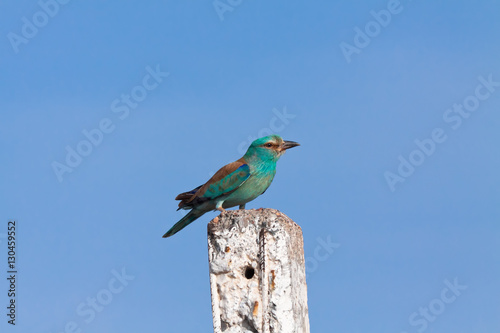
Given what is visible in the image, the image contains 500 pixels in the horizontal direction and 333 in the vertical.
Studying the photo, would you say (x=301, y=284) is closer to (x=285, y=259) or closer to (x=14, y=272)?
(x=285, y=259)

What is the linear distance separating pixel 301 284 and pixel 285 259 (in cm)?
41

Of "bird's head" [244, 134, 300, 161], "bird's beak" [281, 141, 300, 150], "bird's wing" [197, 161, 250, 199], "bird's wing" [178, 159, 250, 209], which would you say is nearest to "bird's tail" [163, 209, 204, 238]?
"bird's wing" [178, 159, 250, 209]

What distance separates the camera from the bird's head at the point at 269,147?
33.9ft

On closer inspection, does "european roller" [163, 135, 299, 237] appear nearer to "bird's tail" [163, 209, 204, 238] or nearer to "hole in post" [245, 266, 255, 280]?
"bird's tail" [163, 209, 204, 238]

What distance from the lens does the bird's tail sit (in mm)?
10469

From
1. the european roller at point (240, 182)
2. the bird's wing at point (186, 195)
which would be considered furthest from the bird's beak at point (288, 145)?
the bird's wing at point (186, 195)

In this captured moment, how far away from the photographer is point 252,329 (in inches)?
277

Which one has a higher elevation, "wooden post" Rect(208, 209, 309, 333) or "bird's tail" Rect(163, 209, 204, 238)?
"bird's tail" Rect(163, 209, 204, 238)

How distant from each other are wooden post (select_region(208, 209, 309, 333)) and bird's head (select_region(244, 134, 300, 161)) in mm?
3076

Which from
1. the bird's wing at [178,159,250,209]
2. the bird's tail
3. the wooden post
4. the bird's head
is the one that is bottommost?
the wooden post

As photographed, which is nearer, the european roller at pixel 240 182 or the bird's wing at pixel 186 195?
the european roller at pixel 240 182

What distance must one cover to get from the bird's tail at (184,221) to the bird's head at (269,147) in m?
1.06

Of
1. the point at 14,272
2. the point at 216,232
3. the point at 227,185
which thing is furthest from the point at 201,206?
the point at 14,272

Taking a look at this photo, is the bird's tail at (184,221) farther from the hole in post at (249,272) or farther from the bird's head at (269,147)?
the hole in post at (249,272)
